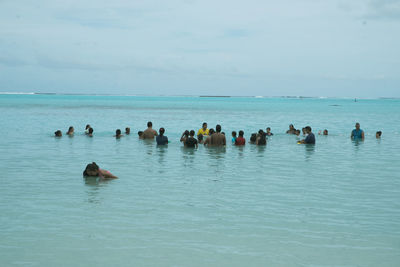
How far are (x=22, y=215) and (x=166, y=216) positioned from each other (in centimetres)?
370

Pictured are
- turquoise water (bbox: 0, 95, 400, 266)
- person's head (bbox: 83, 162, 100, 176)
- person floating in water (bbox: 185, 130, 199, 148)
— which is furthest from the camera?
person floating in water (bbox: 185, 130, 199, 148)

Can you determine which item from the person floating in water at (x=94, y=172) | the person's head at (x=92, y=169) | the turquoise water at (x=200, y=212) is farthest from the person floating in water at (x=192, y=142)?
the person's head at (x=92, y=169)

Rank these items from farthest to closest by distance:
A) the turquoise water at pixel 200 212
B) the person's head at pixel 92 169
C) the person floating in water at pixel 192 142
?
1. the person floating in water at pixel 192 142
2. the person's head at pixel 92 169
3. the turquoise water at pixel 200 212

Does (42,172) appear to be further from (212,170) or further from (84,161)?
(212,170)

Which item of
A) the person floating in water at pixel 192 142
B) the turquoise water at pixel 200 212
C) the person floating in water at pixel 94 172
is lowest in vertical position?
the turquoise water at pixel 200 212

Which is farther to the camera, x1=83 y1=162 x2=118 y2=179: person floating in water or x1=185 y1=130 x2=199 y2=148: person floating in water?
x1=185 y1=130 x2=199 y2=148: person floating in water

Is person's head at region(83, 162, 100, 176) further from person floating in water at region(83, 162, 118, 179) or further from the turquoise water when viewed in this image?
the turquoise water

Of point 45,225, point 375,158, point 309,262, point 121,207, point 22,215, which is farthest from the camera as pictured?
point 375,158

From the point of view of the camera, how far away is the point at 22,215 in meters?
11.4

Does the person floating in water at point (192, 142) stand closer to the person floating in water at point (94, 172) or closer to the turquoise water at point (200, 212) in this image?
the turquoise water at point (200, 212)

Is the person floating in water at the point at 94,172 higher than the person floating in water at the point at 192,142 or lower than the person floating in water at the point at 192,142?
lower

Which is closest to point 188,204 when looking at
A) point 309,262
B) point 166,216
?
point 166,216

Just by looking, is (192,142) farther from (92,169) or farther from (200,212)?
(200,212)

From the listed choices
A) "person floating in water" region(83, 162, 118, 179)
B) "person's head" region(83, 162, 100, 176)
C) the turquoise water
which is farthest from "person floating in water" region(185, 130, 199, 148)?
Result: "person's head" region(83, 162, 100, 176)
